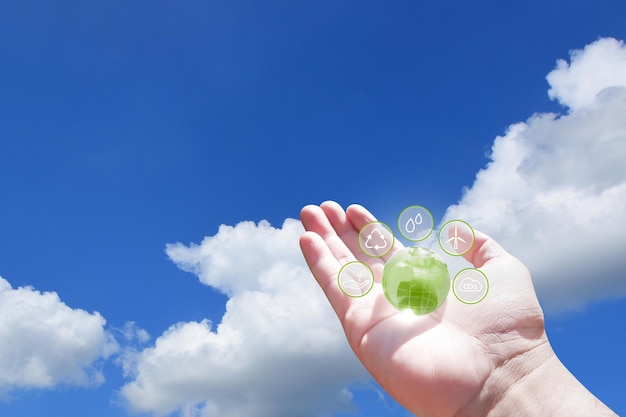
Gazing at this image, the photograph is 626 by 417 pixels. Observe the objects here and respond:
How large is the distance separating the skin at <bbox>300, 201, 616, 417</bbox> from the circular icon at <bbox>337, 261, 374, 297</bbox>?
0.09 m

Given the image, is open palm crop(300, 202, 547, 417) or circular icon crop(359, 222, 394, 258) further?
circular icon crop(359, 222, 394, 258)

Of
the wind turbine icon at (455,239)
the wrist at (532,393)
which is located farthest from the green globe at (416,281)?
the wrist at (532,393)

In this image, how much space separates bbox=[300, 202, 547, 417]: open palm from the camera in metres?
6.23

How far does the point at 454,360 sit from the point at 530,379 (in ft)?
3.07

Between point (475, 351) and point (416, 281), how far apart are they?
105cm

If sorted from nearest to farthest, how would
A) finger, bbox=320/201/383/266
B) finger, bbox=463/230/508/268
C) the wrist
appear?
the wrist < finger, bbox=463/230/508/268 < finger, bbox=320/201/383/266

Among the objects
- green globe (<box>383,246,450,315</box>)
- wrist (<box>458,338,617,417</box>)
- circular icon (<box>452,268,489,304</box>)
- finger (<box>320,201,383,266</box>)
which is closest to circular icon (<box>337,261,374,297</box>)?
green globe (<box>383,246,450,315</box>)

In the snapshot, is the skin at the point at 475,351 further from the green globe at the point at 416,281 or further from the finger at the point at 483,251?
the green globe at the point at 416,281

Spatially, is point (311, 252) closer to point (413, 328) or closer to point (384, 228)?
point (384, 228)

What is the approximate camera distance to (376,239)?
8.46 meters

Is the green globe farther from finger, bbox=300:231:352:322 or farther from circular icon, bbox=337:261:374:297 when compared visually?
finger, bbox=300:231:352:322

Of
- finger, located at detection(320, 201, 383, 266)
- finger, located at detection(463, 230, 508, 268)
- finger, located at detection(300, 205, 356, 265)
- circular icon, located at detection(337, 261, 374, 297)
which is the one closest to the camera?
finger, located at detection(463, 230, 508, 268)

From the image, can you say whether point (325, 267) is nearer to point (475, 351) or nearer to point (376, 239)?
point (376, 239)

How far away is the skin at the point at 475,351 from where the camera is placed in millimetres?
6215
